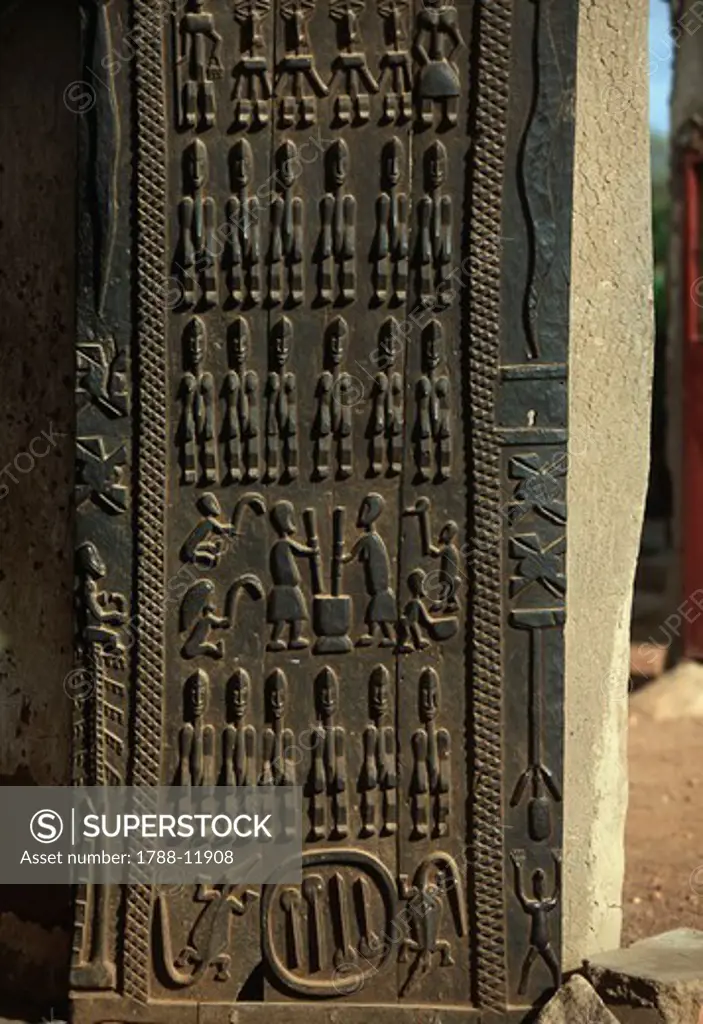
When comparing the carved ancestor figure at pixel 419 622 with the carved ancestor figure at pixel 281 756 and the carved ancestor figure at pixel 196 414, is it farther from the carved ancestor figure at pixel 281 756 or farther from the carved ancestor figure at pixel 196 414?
the carved ancestor figure at pixel 196 414

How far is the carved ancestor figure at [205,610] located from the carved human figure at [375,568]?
241mm

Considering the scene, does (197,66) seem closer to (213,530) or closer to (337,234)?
(337,234)

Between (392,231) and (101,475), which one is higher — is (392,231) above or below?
above

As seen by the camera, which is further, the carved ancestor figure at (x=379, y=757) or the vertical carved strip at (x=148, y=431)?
the carved ancestor figure at (x=379, y=757)

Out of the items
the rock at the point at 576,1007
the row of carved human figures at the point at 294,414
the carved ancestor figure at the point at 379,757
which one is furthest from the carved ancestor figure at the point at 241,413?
the rock at the point at 576,1007

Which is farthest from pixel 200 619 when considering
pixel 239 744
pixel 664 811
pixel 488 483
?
pixel 664 811

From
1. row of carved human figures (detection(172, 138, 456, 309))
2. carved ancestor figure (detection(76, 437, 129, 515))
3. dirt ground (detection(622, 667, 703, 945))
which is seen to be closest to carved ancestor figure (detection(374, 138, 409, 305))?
row of carved human figures (detection(172, 138, 456, 309))

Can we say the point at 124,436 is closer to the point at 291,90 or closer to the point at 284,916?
the point at 291,90

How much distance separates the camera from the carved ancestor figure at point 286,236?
351 cm

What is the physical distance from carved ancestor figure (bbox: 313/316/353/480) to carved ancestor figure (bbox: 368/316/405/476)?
6 centimetres

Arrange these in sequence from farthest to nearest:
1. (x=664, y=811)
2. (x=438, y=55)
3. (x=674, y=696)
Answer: (x=674, y=696), (x=664, y=811), (x=438, y=55)

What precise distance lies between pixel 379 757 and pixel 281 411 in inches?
34.2

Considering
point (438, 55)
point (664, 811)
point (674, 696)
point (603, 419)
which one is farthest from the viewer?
point (674, 696)

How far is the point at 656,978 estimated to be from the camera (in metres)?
3.54
